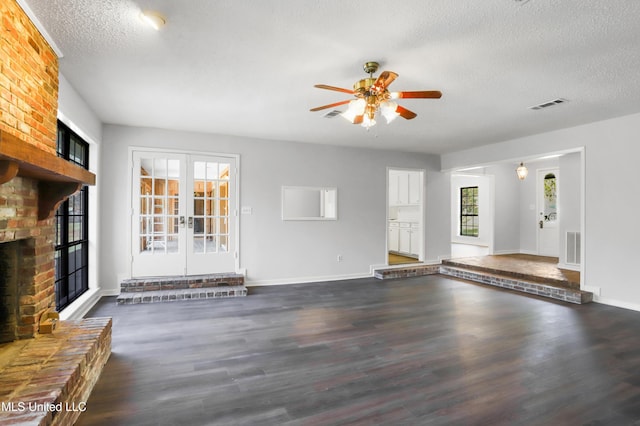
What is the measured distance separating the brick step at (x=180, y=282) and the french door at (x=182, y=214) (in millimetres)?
170

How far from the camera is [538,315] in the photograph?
416cm

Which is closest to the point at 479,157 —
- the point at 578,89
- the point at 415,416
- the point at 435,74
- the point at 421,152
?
the point at 421,152

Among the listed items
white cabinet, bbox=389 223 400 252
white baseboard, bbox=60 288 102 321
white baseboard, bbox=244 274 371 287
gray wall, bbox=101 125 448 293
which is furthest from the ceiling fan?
white cabinet, bbox=389 223 400 252

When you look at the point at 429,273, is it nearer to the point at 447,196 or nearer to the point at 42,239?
the point at 447,196

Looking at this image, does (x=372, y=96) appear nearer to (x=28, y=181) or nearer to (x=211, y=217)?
(x=28, y=181)

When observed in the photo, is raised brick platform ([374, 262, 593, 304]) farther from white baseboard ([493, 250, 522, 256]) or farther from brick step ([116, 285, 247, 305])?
brick step ([116, 285, 247, 305])

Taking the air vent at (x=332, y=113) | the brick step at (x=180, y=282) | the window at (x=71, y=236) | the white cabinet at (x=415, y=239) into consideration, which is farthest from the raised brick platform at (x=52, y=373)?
the white cabinet at (x=415, y=239)

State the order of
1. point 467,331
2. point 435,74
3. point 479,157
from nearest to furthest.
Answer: point 435,74, point 467,331, point 479,157

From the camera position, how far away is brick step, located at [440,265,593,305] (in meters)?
4.76

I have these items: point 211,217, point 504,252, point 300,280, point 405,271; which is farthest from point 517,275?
point 211,217

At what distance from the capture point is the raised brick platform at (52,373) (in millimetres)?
1598

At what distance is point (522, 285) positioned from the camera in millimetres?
5512

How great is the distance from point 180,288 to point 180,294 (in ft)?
0.88

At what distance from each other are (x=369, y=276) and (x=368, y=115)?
4334mm
